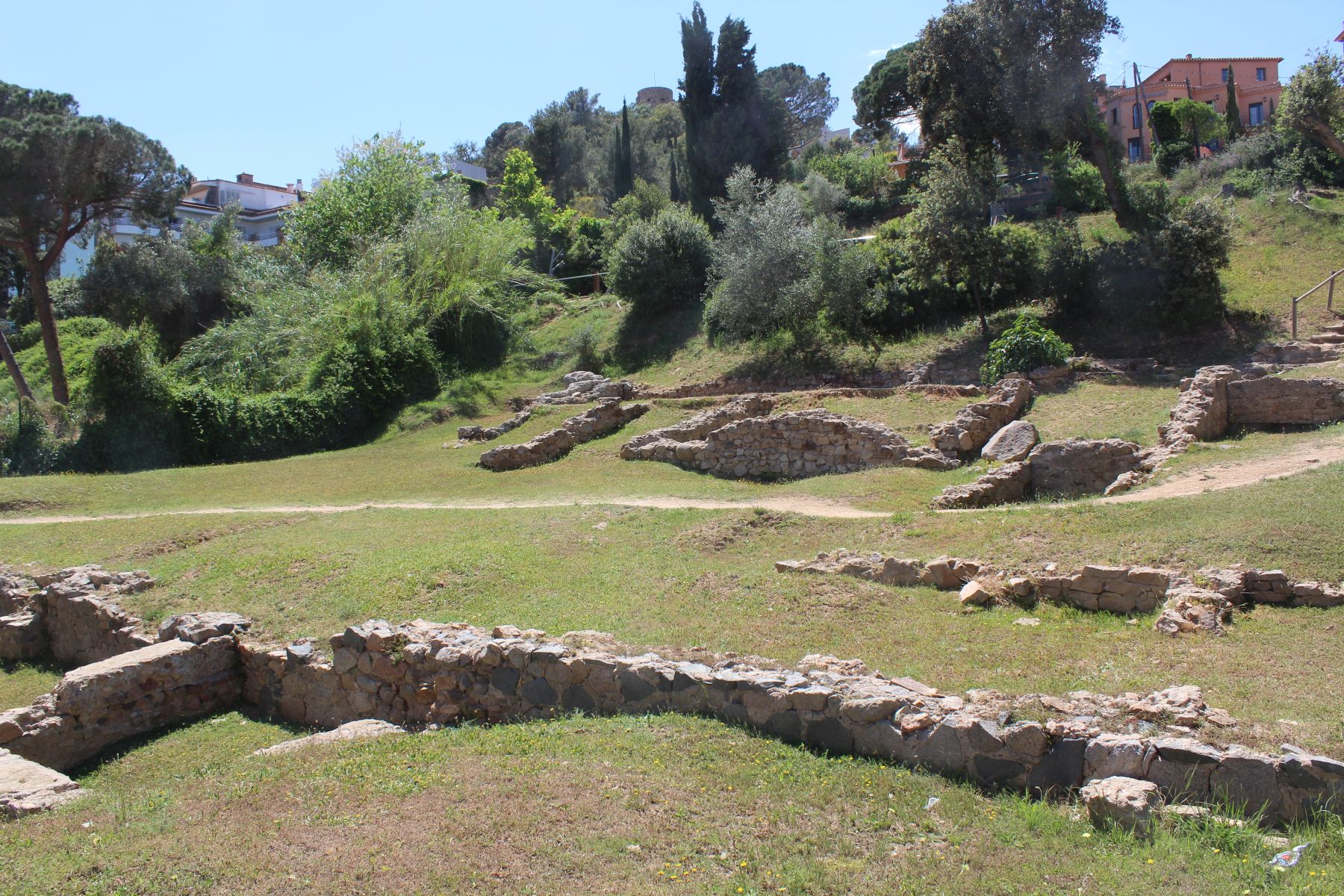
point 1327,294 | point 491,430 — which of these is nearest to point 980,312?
point 1327,294

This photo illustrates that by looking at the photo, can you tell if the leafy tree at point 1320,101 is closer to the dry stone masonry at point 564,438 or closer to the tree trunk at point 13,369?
the dry stone masonry at point 564,438

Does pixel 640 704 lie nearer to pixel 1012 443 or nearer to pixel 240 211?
pixel 1012 443

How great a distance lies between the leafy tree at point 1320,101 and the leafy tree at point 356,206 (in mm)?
35644

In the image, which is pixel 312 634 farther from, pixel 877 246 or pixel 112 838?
pixel 877 246

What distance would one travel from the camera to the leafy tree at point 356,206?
145 feet

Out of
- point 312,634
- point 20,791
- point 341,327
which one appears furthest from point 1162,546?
point 341,327

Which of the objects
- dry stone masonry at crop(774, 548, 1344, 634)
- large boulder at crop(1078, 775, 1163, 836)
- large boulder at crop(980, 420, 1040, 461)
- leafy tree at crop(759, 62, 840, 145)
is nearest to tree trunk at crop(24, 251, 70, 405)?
large boulder at crop(980, 420, 1040, 461)

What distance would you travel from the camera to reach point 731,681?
8.09 m

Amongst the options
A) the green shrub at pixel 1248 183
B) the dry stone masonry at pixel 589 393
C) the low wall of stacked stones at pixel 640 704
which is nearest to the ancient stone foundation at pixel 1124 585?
Answer: the low wall of stacked stones at pixel 640 704

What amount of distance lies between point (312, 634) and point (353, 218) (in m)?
37.1

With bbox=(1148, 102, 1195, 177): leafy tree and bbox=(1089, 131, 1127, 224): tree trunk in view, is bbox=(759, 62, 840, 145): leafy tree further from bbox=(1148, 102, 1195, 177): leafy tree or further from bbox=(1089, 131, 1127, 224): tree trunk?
bbox=(1089, 131, 1127, 224): tree trunk

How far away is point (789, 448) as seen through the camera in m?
22.8

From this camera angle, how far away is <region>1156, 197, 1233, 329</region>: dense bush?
87.6 ft

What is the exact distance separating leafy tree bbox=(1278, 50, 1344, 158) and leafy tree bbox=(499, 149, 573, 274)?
36.3 metres
